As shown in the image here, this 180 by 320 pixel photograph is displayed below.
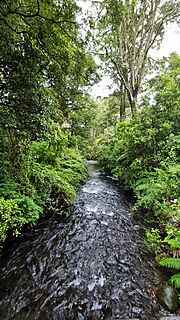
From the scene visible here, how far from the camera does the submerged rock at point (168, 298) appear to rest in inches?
95.2

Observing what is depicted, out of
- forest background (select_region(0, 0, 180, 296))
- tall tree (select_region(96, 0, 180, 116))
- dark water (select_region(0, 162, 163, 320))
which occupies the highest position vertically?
tall tree (select_region(96, 0, 180, 116))

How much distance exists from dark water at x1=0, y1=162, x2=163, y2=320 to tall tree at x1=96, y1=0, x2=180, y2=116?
839cm

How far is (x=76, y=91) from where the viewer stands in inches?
516

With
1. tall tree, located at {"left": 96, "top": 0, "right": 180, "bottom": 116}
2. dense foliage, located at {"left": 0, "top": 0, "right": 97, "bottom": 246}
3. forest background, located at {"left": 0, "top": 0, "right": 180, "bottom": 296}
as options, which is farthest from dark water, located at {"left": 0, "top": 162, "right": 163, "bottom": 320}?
tall tree, located at {"left": 96, "top": 0, "right": 180, "bottom": 116}

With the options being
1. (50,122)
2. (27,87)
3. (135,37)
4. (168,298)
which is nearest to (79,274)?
(168,298)

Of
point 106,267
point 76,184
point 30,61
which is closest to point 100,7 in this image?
point 30,61

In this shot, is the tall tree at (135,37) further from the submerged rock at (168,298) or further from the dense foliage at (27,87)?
the submerged rock at (168,298)

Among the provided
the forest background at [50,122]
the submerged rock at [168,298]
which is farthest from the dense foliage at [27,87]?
the submerged rock at [168,298]

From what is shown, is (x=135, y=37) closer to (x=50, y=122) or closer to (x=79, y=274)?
(x=50, y=122)

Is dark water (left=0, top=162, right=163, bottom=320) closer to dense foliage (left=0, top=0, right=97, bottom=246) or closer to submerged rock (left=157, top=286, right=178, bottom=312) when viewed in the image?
submerged rock (left=157, top=286, right=178, bottom=312)

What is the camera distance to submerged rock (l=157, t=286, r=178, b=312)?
242cm

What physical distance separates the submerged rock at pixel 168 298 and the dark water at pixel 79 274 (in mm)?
126

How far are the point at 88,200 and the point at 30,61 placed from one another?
488 centimetres

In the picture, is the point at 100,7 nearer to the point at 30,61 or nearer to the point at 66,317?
the point at 30,61
